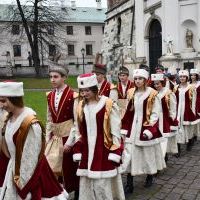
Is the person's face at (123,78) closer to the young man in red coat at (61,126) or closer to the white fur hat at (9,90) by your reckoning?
the young man in red coat at (61,126)

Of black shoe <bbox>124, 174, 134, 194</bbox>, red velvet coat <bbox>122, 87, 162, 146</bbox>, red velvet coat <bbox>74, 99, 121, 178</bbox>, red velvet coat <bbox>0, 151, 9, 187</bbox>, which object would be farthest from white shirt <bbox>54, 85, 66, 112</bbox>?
red velvet coat <bbox>0, 151, 9, 187</bbox>

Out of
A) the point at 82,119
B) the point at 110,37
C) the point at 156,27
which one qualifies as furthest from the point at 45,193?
the point at 110,37

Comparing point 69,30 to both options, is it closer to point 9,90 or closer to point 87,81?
point 87,81

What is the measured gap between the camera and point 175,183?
704cm

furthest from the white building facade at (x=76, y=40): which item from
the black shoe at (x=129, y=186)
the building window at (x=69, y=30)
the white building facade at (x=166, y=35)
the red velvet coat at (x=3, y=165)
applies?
the red velvet coat at (x=3, y=165)

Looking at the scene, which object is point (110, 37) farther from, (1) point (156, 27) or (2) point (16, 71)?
(1) point (156, 27)

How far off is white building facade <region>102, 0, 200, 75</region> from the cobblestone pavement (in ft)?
65.2

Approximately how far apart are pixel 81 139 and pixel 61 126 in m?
0.80

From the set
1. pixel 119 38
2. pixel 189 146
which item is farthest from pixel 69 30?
pixel 189 146

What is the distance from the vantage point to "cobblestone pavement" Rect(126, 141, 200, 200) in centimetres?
637

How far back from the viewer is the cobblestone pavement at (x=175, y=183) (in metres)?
6.37

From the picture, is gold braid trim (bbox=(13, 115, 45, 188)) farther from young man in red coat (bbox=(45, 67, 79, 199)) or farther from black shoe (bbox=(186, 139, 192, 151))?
black shoe (bbox=(186, 139, 192, 151))

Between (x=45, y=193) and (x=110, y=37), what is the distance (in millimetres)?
46136

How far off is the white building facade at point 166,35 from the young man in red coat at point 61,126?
22437mm
